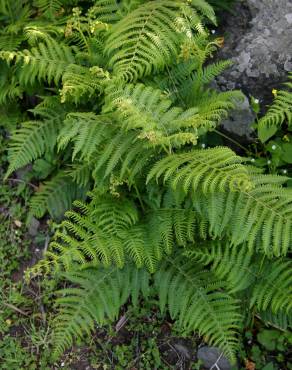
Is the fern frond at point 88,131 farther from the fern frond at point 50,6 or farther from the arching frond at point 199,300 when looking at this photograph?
the fern frond at point 50,6

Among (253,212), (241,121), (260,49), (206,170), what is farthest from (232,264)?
(260,49)

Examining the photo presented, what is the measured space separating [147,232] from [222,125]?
1182mm

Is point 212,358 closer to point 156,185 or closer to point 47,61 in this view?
point 156,185

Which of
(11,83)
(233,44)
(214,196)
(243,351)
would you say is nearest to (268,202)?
(214,196)

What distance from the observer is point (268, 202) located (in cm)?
334

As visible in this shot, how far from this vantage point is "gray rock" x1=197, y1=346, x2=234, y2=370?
3.92 m

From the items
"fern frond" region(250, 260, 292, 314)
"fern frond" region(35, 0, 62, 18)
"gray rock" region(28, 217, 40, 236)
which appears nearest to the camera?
"fern frond" region(250, 260, 292, 314)

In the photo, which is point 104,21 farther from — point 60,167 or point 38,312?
point 38,312

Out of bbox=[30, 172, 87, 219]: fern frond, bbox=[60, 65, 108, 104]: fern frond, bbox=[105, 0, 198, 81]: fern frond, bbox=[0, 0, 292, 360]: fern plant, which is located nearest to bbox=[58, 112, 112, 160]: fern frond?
bbox=[0, 0, 292, 360]: fern plant

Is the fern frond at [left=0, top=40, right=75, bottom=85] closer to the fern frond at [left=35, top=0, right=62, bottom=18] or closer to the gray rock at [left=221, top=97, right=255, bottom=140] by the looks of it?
the fern frond at [left=35, top=0, right=62, bottom=18]

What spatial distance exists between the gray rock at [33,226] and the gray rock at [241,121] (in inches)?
76.7

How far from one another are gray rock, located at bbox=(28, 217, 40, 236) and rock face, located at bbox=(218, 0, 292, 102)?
210 cm

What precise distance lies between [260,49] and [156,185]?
1.54 m

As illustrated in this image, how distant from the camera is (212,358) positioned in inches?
156
